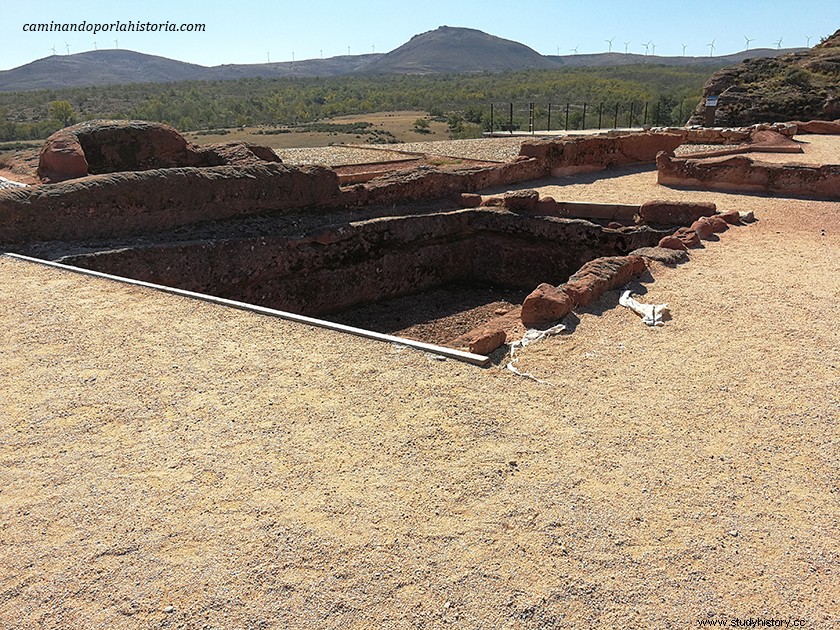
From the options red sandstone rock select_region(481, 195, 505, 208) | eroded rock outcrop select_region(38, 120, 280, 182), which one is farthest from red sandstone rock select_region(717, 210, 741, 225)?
eroded rock outcrop select_region(38, 120, 280, 182)

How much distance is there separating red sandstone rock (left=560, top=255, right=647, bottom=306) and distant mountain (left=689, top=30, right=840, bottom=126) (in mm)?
24596

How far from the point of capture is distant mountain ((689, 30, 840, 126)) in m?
27.8

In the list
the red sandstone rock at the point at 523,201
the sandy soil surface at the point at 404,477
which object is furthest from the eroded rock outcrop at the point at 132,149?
the sandy soil surface at the point at 404,477

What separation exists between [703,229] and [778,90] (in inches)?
958

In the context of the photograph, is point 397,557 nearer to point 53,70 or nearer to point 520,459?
point 520,459

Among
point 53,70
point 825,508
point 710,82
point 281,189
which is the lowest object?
point 825,508

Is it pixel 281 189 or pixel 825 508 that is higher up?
pixel 281 189

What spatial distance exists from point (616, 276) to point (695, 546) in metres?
4.42

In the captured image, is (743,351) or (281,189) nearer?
(743,351)

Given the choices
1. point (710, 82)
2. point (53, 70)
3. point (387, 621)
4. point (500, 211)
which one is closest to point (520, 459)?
point (387, 621)

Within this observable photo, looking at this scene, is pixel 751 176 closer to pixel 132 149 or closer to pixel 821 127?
pixel 132 149

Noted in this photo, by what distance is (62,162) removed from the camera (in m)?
9.84

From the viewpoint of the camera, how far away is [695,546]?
3.13m

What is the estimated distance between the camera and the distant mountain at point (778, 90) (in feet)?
91.2
